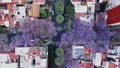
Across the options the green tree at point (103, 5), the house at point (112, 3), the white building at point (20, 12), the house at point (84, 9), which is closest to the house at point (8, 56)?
the white building at point (20, 12)

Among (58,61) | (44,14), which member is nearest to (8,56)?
(58,61)

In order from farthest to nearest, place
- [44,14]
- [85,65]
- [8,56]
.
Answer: [85,65] < [44,14] < [8,56]

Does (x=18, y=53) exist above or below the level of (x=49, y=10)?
below

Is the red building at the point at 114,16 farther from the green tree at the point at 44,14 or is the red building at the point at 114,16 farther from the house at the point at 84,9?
the green tree at the point at 44,14

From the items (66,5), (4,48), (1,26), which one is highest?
(66,5)


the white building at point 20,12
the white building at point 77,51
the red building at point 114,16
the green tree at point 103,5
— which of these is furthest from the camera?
the green tree at point 103,5

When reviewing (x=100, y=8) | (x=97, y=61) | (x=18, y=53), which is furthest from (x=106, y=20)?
(x=18, y=53)

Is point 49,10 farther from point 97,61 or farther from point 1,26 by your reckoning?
point 97,61

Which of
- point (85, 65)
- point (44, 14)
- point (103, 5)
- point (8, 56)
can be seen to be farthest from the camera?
point (103, 5)

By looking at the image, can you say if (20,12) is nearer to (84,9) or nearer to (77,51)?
(84,9)
